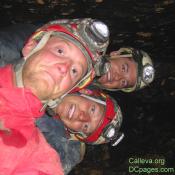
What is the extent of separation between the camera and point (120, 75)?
550 centimetres

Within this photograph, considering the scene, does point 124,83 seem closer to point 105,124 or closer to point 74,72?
point 105,124

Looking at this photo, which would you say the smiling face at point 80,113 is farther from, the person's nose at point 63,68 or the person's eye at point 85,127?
the person's nose at point 63,68

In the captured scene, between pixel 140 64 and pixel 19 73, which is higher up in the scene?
pixel 19 73

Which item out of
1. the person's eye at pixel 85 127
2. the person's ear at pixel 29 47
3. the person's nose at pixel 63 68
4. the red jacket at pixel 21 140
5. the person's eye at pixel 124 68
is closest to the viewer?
the red jacket at pixel 21 140

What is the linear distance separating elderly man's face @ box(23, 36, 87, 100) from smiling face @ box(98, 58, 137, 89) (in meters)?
1.99

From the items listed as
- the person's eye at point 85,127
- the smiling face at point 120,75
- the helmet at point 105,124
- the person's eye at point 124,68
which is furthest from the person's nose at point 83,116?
the person's eye at point 124,68

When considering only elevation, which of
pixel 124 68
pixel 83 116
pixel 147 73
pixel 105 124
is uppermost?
pixel 124 68

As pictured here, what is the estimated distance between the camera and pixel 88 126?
186 inches

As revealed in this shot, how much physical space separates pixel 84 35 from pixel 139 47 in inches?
119

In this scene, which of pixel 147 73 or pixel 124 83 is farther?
pixel 147 73

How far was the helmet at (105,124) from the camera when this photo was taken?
15.9 feet

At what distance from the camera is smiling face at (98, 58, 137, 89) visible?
5.37 metres

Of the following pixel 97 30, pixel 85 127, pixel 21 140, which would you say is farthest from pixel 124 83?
pixel 21 140

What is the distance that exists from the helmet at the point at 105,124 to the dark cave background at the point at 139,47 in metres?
1.51
